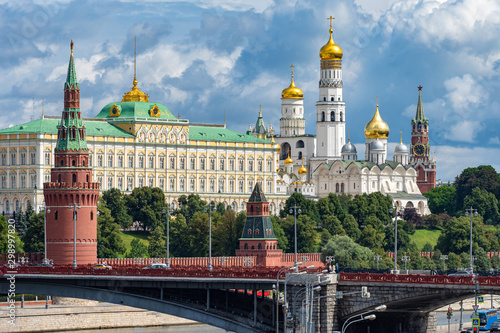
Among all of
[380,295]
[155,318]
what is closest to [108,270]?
[380,295]

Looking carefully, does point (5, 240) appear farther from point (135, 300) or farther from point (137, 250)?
point (135, 300)

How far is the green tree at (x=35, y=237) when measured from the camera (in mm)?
176613

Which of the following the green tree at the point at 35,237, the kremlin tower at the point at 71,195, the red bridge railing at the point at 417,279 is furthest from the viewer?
the green tree at the point at 35,237

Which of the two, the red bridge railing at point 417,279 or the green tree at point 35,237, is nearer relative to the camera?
the red bridge railing at point 417,279

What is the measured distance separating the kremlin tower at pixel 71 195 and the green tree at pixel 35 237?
1027 centimetres

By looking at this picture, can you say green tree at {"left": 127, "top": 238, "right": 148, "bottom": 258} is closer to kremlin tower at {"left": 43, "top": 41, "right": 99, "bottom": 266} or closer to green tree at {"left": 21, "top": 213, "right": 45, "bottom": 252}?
green tree at {"left": 21, "top": 213, "right": 45, "bottom": 252}

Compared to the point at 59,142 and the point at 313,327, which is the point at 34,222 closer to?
the point at 59,142

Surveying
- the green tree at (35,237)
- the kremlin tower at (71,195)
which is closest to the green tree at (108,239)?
the green tree at (35,237)

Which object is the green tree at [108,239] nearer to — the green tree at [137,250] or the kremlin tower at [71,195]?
the green tree at [137,250]

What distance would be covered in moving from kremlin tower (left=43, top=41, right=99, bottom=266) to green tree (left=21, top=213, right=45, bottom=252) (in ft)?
33.7

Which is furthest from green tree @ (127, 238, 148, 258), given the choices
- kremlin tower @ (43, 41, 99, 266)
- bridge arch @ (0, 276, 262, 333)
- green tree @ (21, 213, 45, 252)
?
bridge arch @ (0, 276, 262, 333)

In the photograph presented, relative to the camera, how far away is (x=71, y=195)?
166 metres

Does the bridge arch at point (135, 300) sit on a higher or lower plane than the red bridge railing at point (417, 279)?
lower

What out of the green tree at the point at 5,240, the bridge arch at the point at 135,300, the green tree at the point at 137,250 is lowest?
the bridge arch at the point at 135,300
